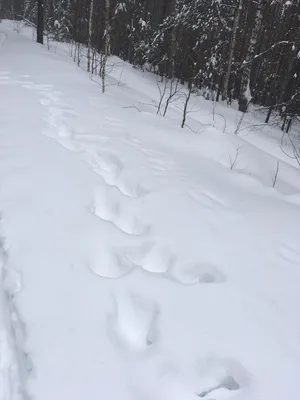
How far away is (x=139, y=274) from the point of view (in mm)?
2254

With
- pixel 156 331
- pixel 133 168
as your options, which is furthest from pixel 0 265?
pixel 133 168

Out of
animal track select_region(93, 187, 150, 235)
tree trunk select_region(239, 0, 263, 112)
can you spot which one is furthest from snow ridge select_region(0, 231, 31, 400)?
tree trunk select_region(239, 0, 263, 112)

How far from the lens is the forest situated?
446 inches

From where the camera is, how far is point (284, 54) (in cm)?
1271

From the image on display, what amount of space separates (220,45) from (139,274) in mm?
13296

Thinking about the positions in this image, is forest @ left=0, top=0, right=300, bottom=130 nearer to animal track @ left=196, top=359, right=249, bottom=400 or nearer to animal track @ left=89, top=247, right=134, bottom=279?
animal track @ left=89, top=247, right=134, bottom=279

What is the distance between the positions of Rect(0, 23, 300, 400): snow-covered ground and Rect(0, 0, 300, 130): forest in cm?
701

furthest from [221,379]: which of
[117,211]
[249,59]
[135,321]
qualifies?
[249,59]

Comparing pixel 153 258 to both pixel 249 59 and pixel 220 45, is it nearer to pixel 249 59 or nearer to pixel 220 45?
pixel 249 59

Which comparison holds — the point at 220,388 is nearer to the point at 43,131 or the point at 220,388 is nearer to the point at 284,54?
the point at 43,131

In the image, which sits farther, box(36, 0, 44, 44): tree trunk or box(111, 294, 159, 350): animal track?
box(36, 0, 44, 44): tree trunk

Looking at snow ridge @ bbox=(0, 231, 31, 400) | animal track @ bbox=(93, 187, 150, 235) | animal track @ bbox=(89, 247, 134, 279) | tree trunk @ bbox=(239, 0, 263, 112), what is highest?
tree trunk @ bbox=(239, 0, 263, 112)

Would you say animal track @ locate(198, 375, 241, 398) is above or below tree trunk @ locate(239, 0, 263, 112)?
below

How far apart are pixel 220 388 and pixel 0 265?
1573mm
